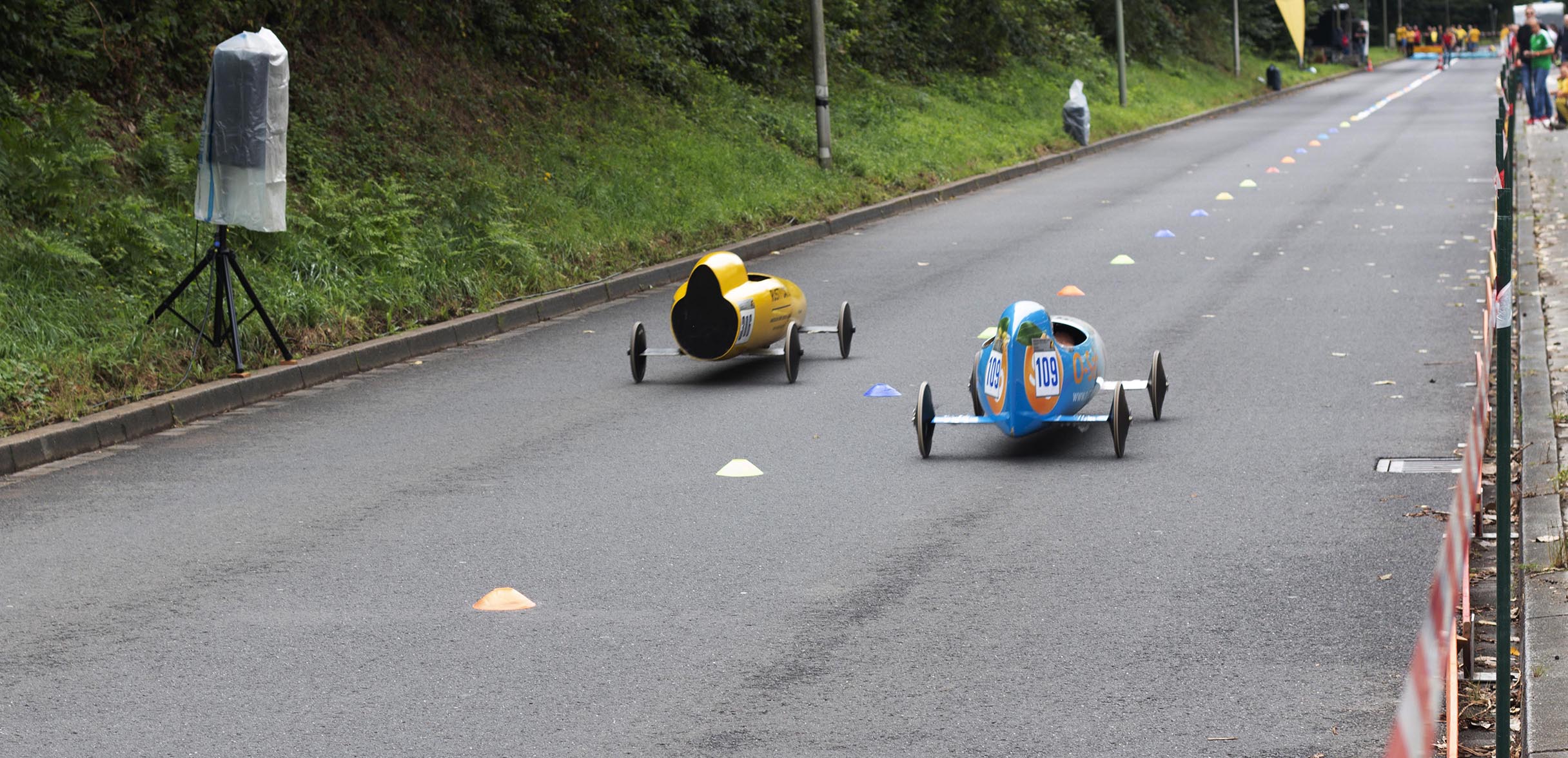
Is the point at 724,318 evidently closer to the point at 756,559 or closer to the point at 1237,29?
the point at 756,559

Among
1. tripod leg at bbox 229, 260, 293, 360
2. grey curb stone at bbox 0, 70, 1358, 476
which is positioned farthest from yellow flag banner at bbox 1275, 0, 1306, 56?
tripod leg at bbox 229, 260, 293, 360

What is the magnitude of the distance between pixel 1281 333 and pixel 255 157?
7028 mm

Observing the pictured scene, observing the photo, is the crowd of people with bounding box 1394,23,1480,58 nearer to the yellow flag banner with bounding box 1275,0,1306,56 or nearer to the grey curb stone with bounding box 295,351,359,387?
the yellow flag banner with bounding box 1275,0,1306,56

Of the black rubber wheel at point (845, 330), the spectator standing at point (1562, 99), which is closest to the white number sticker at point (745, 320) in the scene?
the black rubber wheel at point (845, 330)

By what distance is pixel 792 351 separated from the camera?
11.4 meters

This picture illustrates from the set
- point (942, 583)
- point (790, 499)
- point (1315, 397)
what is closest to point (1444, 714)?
point (942, 583)

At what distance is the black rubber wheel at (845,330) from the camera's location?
12.2 meters

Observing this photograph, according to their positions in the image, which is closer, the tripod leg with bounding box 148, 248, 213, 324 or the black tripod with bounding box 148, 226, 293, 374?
the tripod leg with bounding box 148, 248, 213, 324

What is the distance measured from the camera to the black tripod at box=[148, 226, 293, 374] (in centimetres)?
1150

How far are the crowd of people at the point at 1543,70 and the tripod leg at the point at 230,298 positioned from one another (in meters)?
24.1

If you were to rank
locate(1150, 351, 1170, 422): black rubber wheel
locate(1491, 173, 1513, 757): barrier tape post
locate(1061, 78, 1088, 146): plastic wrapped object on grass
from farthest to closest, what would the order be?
locate(1061, 78, 1088, 146): plastic wrapped object on grass
locate(1150, 351, 1170, 422): black rubber wheel
locate(1491, 173, 1513, 757): barrier tape post

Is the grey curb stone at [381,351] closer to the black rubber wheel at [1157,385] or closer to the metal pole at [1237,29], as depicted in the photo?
the black rubber wheel at [1157,385]

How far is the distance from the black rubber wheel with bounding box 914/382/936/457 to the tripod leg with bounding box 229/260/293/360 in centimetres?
485

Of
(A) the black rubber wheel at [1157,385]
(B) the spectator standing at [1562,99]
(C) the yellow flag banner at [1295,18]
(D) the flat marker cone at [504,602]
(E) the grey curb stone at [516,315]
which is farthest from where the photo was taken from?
(C) the yellow flag banner at [1295,18]
